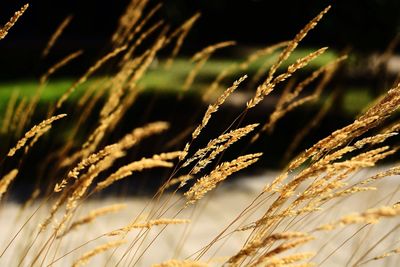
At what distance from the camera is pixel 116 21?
14.4m

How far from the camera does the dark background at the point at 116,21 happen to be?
948 cm

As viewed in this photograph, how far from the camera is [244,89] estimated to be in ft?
32.4

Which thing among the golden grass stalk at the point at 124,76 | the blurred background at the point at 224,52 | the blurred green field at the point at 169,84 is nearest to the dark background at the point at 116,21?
the blurred background at the point at 224,52

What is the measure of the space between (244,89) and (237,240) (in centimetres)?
608

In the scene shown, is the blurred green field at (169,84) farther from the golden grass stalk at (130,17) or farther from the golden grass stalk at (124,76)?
the golden grass stalk at (124,76)

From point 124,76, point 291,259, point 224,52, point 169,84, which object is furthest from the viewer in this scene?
point 224,52

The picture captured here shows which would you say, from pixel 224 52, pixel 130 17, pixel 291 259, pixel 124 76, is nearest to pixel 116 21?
pixel 224 52

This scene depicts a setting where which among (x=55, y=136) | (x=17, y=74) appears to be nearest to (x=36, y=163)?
(x=55, y=136)

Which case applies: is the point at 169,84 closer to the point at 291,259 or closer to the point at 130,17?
the point at 130,17

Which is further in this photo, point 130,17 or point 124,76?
point 130,17

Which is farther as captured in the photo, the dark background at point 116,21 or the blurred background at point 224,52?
Answer: the dark background at point 116,21

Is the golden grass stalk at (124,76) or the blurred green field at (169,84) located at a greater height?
the blurred green field at (169,84)

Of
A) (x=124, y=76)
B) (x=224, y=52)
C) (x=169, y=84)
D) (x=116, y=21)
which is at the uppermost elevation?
(x=116, y=21)

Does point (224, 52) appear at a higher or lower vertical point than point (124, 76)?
higher
